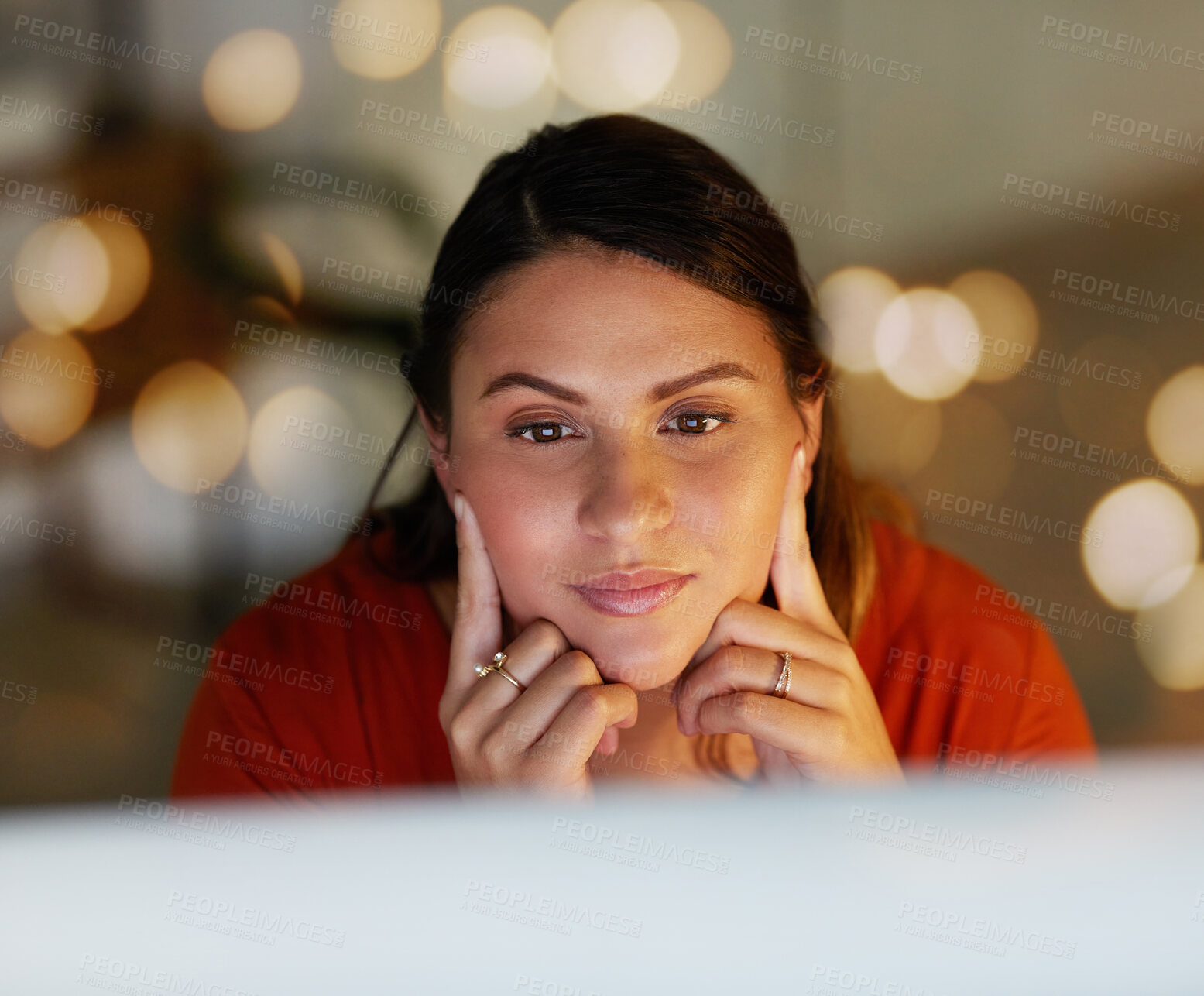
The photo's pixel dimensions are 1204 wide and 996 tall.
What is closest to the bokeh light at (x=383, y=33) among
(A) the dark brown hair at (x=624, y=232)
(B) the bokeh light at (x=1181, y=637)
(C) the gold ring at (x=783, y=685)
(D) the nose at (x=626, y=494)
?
(A) the dark brown hair at (x=624, y=232)

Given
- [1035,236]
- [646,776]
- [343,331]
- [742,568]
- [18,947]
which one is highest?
[1035,236]

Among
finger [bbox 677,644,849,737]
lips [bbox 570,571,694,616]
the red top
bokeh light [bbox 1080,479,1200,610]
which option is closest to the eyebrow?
lips [bbox 570,571,694,616]

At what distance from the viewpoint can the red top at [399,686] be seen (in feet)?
3.66

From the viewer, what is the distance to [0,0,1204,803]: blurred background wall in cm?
160

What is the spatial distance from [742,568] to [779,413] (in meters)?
0.20

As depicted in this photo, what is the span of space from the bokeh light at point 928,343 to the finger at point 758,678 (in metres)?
1.07

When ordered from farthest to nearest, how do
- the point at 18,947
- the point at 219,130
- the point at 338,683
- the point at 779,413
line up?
the point at 219,130
the point at 338,683
the point at 779,413
the point at 18,947

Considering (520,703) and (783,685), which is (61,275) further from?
(783,685)

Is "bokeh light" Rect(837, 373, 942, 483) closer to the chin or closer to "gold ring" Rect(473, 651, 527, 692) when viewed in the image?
the chin

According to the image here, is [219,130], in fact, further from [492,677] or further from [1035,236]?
[1035,236]

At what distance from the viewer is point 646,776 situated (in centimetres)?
122

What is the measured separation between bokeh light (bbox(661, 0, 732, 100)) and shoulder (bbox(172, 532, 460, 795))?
1204 mm

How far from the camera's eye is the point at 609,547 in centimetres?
96

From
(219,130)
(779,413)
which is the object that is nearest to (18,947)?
(779,413)
